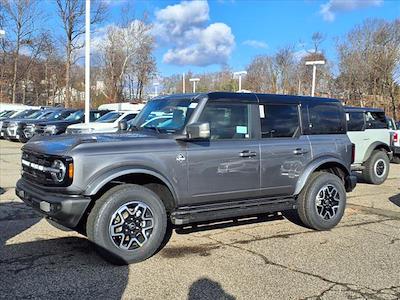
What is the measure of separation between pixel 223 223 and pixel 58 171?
288 centimetres

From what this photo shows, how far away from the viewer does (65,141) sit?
5.55 meters

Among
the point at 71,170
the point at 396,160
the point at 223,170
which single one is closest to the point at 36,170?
the point at 71,170

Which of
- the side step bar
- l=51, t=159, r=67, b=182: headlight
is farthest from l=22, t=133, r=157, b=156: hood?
the side step bar

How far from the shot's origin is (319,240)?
6.53 meters

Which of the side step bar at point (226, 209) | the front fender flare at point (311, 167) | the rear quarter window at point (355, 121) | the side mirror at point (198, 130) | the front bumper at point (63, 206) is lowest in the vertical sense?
the side step bar at point (226, 209)

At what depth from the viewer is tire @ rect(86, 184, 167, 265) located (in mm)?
5191

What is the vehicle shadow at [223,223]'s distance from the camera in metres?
6.84

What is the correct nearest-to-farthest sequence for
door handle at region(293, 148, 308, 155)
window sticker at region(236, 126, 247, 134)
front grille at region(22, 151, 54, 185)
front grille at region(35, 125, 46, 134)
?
1. front grille at region(22, 151, 54, 185)
2. window sticker at region(236, 126, 247, 134)
3. door handle at region(293, 148, 308, 155)
4. front grille at region(35, 125, 46, 134)

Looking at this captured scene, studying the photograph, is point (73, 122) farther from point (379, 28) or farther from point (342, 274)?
point (379, 28)

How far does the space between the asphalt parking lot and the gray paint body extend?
0.70m

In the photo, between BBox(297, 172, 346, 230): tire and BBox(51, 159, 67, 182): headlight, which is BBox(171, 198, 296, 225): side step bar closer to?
BBox(297, 172, 346, 230): tire

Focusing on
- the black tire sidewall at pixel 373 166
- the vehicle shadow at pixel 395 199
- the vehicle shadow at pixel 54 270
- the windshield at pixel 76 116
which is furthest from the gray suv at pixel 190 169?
the windshield at pixel 76 116

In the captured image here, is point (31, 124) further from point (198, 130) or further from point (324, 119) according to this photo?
point (198, 130)

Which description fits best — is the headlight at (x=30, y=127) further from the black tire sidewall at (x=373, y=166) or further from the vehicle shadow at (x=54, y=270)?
the vehicle shadow at (x=54, y=270)
